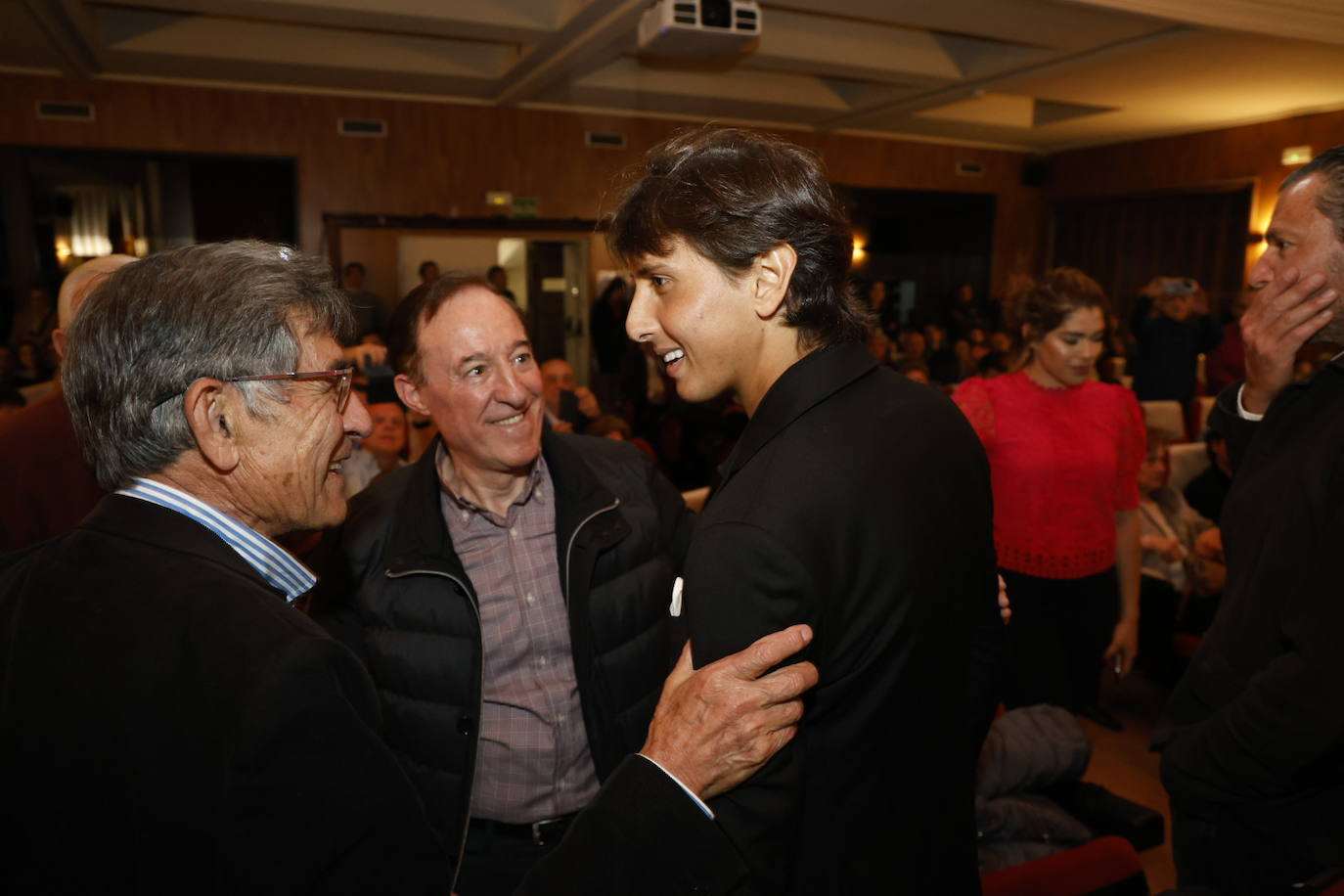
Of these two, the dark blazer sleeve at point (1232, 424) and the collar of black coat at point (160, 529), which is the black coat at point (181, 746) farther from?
the dark blazer sleeve at point (1232, 424)

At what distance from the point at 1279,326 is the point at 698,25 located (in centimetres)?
431

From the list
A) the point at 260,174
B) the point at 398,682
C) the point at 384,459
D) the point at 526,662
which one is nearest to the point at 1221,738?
the point at 526,662

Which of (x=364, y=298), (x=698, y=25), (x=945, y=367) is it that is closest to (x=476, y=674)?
(x=698, y=25)

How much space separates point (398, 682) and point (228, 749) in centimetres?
82

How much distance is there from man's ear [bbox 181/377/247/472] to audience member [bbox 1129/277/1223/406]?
8.13 meters

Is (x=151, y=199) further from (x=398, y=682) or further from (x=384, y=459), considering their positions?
(x=398, y=682)

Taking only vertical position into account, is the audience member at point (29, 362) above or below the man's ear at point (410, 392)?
below

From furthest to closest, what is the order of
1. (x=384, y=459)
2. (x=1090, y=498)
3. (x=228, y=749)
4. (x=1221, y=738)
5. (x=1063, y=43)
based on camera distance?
1. (x=1063, y=43)
2. (x=384, y=459)
3. (x=1090, y=498)
4. (x=1221, y=738)
5. (x=228, y=749)

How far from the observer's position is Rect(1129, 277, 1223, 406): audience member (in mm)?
7438

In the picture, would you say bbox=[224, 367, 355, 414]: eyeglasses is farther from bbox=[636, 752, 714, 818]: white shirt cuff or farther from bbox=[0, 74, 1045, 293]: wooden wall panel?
bbox=[0, 74, 1045, 293]: wooden wall panel

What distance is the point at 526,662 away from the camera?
164 centimetres

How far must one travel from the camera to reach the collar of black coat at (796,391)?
1.00 metres

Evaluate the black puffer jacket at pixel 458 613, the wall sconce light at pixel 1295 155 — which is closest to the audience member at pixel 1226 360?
the wall sconce light at pixel 1295 155

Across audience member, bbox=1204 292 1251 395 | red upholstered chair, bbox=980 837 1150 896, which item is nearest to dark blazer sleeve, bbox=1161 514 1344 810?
red upholstered chair, bbox=980 837 1150 896
